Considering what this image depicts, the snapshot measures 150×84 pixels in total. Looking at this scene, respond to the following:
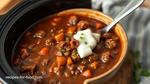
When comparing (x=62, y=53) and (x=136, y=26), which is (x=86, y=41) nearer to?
(x=62, y=53)

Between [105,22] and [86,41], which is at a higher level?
[105,22]

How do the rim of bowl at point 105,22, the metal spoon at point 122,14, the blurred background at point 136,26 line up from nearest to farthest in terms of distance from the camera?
the rim of bowl at point 105,22, the metal spoon at point 122,14, the blurred background at point 136,26

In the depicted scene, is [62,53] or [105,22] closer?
[62,53]

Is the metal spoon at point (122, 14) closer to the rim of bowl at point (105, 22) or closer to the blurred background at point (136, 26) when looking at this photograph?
the rim of bowl at point (105, 22)

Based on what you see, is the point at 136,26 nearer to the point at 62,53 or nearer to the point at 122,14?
the point at 122,14

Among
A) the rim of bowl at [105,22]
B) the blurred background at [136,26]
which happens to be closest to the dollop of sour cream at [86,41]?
the rim of bowl at [105,22]

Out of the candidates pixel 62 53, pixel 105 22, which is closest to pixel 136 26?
pixel 105 22

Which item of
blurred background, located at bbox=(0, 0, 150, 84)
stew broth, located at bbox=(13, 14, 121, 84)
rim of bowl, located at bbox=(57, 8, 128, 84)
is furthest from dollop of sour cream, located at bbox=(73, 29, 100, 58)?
blurred background, located at bbox=(0, 0, 150, 84)

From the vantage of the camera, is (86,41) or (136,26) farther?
(136,26)

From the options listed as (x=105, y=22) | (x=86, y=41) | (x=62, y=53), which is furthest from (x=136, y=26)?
(x=62, y=53)
